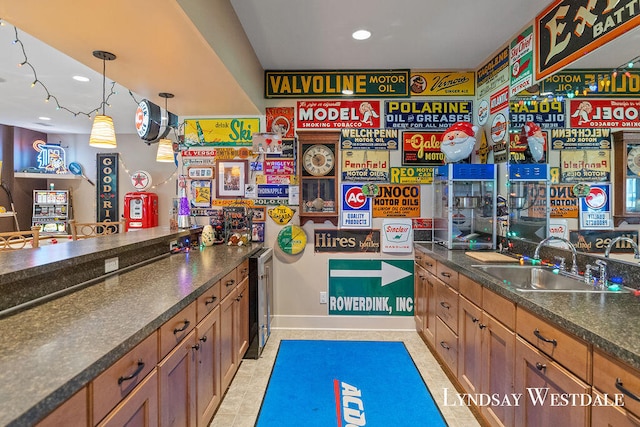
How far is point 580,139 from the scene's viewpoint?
2.14 m

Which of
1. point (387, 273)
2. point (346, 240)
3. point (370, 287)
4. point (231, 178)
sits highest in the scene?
point (231, 178)

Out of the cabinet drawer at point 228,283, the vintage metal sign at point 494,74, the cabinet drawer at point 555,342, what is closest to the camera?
the cabinet drawer at point 555,342

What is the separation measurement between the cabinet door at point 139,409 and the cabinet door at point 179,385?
0.19 feet

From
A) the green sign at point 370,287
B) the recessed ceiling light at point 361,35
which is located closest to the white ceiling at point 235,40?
the recessed ceiling light at point 361,35

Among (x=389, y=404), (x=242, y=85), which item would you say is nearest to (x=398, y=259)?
(x=389, y=404)

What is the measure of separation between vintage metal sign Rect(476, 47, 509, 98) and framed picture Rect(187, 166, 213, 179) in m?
2.87

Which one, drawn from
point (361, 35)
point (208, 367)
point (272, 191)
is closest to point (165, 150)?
point (272, 191)

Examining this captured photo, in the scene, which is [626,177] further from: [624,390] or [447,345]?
[447,345]

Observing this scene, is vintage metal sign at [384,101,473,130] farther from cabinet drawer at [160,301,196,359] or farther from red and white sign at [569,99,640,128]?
cabinet drawer at [160,301,196,359]

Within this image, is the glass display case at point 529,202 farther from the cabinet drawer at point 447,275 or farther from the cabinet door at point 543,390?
the cabinet door at point 543,390

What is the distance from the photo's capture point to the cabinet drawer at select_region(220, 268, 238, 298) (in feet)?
7.16

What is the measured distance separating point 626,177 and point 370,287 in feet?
7.45

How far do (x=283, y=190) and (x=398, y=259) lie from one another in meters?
1.42

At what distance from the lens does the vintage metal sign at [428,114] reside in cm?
345
